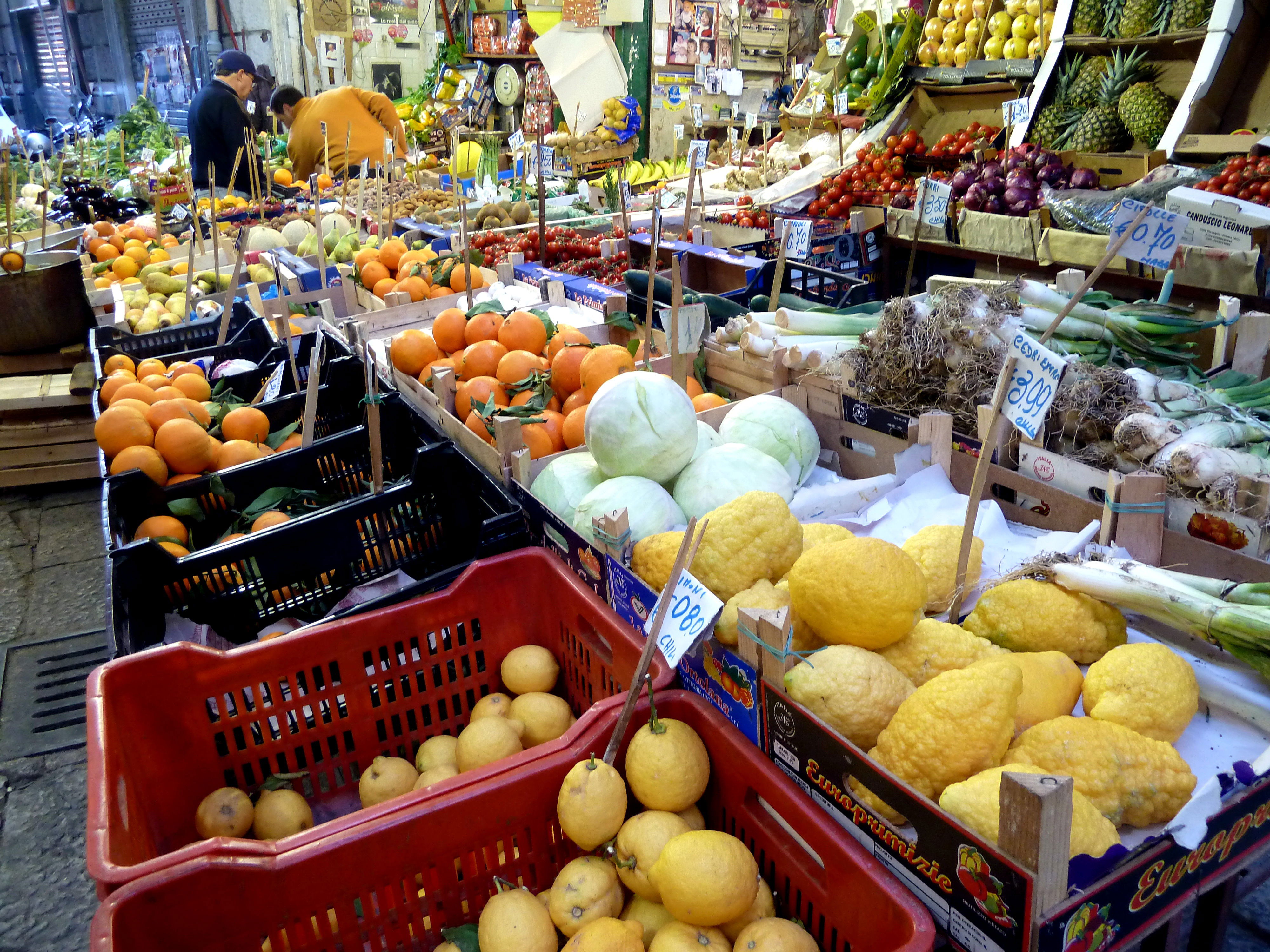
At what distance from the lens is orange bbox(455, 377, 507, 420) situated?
90.8 inches

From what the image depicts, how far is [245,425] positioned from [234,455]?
0.15 meters

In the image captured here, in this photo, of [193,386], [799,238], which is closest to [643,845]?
[193,386]

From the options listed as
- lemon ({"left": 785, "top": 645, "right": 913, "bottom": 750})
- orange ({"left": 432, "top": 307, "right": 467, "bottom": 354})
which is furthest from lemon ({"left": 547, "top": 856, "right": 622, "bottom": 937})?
orange ({"left": 432, "top": 307, "right": 467, "bottom": 354})

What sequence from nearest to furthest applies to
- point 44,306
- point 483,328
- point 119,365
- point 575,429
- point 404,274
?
point 575,429 → point 483,328 → point 119,365 → point 404,274 → point 44,306

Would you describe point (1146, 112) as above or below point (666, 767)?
above

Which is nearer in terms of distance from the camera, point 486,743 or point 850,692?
point 850,692

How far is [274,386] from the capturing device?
8.80 feet

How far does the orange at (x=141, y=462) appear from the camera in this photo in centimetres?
223

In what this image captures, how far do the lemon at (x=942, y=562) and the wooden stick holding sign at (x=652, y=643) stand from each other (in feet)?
1.59

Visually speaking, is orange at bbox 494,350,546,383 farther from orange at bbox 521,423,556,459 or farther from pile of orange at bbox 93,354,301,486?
pile of orange at bbox 93,354,301,486

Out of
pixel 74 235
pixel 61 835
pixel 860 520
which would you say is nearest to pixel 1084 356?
pixel 860 520

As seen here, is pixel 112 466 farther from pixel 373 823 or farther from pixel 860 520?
pixel 860 520

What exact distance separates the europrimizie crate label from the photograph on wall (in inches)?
588

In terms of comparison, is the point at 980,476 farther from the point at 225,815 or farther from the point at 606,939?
the point at 225,815
